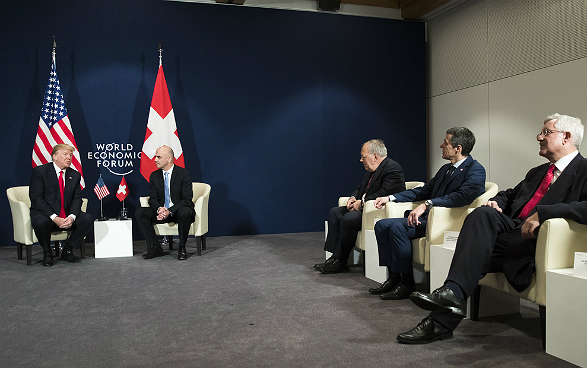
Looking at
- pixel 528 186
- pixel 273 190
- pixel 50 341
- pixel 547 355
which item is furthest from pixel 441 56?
pixel 50 341

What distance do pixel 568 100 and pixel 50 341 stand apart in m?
5.28

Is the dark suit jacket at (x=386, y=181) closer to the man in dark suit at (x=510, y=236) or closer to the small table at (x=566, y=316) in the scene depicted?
the man in dark suit at (x=510, y=236)

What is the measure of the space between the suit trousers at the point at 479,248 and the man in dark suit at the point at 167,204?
10.5 ft

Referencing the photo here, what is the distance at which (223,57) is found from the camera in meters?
6.71

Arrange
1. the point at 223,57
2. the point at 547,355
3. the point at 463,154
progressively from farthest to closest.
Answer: the point at 223,57, the point at 463,154, the point at 547,355

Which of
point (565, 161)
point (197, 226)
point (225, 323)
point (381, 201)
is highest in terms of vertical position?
point (565, 161)

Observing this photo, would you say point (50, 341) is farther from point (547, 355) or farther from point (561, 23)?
point (561, 23)

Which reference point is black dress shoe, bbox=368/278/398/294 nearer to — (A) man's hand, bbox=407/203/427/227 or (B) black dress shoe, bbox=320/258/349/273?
(A) man's hand, bbox=407/203/427/227

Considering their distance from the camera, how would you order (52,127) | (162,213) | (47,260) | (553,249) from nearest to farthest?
→ (553,249), (47,260), (162,213), (52,127)

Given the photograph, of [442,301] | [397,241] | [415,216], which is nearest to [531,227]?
[442,301]

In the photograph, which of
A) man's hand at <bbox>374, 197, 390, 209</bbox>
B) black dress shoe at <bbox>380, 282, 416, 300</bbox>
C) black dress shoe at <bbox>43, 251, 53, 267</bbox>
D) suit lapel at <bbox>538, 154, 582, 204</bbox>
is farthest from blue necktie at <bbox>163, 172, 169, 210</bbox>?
suit lapel at <bbox>538, 154, 582, 204</bbox>

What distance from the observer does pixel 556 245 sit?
7.54ft

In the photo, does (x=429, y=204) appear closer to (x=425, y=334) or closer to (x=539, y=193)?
(x=539, y=193)

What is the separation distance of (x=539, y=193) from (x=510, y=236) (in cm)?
35
